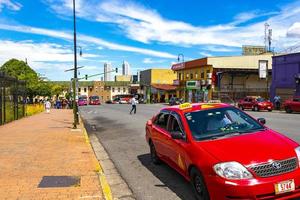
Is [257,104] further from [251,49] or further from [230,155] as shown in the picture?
[251,49]

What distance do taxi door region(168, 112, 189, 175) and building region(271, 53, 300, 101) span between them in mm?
39079

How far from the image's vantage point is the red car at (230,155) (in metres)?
5.70

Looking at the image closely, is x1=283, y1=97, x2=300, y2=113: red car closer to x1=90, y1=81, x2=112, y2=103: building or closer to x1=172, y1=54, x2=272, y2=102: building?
x1=172, y1=54, x2=272, y2=102: building

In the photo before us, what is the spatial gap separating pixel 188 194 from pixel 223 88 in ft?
197

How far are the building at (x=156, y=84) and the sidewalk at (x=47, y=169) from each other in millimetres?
80068

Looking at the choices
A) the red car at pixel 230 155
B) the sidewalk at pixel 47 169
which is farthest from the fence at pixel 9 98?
the red car at pixel 230 155

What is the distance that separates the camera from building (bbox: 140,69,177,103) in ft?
313

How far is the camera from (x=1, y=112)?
21953 millimetres

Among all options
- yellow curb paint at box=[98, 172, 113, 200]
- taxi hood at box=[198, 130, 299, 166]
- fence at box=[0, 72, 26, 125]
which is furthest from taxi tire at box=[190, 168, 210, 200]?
fence at box=[0, 72, 26, 125]

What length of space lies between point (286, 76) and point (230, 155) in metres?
44.0

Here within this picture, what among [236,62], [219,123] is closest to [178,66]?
[236,62]

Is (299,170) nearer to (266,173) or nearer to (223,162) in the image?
(266,173)

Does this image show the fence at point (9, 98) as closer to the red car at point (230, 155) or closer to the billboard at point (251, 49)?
the red car at point (230, 155)

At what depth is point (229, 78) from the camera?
220 ft
